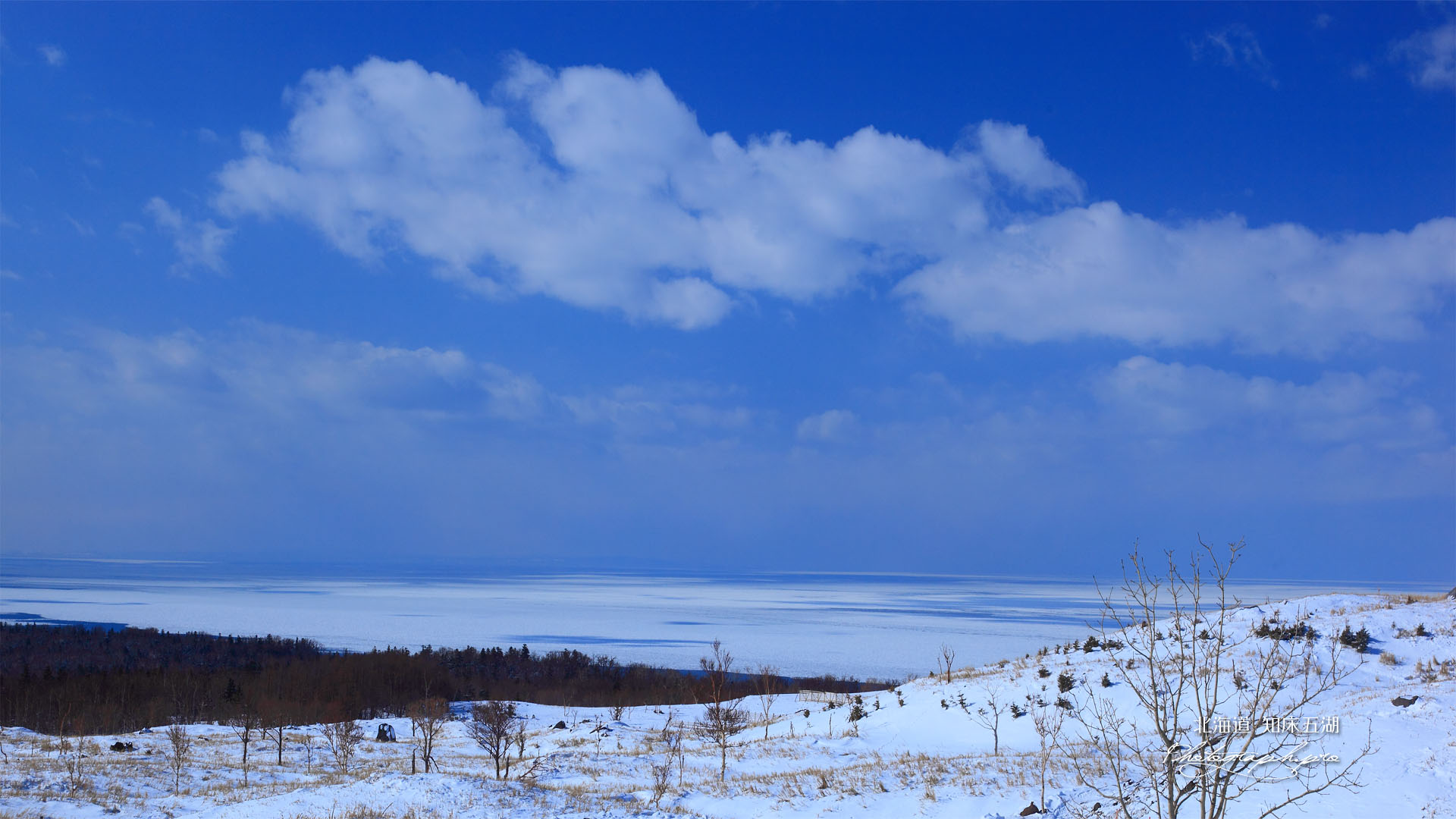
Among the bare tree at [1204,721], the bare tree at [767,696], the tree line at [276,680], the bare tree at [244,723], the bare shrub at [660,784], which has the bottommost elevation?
the tree line at [276,680]

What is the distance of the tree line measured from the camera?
56.6 meters

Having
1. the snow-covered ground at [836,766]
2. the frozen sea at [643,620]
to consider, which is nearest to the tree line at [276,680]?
the frozen sea at [643,620]

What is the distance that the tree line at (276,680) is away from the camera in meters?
56.6

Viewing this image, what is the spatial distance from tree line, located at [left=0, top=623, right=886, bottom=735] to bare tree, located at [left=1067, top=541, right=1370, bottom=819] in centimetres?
2867

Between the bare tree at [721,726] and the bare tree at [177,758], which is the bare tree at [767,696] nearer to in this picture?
the bare tree at [721,726]

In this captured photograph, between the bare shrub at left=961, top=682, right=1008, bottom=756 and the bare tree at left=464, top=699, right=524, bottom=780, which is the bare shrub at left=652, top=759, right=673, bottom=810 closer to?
the bare tree at left=464, top=699, right=524, bottom=780

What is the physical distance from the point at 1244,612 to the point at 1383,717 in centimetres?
1535

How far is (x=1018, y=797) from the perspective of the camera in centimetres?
1764

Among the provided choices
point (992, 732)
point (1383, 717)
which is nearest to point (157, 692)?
point (992, 732)

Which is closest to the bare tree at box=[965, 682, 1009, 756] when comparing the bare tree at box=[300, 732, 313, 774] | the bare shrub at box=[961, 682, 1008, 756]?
the bare shrub at box=[961, 682, 1008, 756]

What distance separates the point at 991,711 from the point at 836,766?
637cm

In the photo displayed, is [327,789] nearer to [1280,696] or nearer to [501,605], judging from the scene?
[1280,696]

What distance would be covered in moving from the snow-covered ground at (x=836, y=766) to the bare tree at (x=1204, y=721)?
65 centimetres

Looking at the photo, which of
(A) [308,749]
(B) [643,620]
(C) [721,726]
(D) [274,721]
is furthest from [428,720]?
(B) [643,620]
